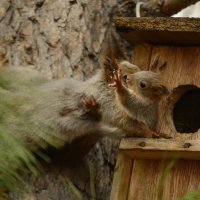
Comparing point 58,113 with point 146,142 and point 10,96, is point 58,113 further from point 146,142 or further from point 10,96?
point 10,96

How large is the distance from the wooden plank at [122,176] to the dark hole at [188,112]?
1.72 ft

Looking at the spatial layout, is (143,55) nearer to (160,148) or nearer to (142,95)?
(142,95)

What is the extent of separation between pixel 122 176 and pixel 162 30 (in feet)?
2.34

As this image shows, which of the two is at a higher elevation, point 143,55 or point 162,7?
point 162,7

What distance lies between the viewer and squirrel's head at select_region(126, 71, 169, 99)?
138 inches

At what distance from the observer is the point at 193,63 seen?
364 centimetres

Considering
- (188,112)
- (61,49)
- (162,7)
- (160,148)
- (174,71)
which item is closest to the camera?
(160,148)

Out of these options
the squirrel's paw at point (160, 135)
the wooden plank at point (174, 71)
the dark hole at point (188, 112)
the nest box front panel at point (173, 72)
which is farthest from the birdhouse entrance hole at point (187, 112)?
the squirrel's paw at point (160, 135)

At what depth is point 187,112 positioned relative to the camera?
396cm

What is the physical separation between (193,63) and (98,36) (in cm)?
60

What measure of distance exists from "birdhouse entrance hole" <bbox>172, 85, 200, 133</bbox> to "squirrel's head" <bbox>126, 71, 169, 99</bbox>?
41cm

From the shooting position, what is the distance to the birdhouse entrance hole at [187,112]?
3943 millimetres

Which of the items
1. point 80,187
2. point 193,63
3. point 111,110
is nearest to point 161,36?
point 193,63

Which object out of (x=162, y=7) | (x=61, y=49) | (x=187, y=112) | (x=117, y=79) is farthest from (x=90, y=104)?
(x=162, y=7)
